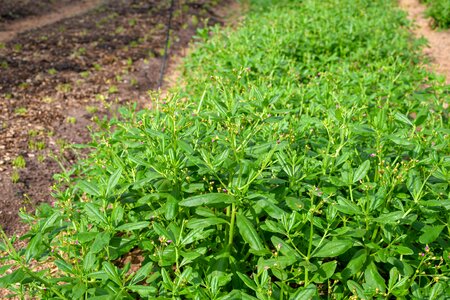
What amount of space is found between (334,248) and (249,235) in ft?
1.35

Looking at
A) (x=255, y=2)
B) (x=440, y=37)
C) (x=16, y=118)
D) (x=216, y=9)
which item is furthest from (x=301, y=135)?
(x=216, y=9)

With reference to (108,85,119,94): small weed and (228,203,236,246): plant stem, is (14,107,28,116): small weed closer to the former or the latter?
(108,85,119,94): small weed

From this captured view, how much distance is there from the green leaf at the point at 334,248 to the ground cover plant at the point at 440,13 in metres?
8.50

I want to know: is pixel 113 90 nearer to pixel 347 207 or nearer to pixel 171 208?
pixel 171 208

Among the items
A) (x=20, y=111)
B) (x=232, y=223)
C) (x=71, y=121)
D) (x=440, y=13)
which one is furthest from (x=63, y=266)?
(x=440, y=13)

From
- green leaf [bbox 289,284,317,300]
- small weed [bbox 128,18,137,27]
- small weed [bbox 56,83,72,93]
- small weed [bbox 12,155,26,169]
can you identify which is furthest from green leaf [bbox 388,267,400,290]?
small weed [bbox 128,18,137,27]

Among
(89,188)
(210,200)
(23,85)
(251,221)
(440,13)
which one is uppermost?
(210,200)

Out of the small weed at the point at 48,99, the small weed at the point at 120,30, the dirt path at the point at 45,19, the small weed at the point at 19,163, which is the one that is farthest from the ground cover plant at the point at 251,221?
the dirt path at the point at 45,19

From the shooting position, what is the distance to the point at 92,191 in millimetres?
2547

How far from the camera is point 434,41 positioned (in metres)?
8.96

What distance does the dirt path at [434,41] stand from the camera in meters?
7.58

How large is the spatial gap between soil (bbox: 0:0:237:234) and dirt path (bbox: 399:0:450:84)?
4.37 m

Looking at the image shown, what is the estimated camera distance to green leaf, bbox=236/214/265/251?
7.32 ft

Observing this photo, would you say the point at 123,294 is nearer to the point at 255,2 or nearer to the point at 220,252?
the point at 220,252
